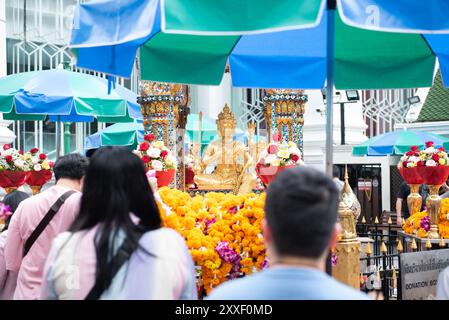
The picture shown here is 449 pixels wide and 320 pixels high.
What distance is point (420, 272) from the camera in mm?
5781

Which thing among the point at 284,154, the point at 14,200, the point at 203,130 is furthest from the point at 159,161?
the point at 203,130

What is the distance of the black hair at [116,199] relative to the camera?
2.97 meters

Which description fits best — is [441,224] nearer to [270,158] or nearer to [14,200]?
[270,158]

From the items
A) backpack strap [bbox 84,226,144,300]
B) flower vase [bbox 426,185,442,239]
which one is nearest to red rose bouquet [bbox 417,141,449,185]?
flower vase [bbox 426,185,442,239]

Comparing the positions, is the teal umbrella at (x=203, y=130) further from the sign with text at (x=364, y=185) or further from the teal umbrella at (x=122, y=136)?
the sign with text at (x=364, y=185)

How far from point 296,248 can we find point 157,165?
Answer: 18.3 feet

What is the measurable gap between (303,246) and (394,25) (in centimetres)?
223

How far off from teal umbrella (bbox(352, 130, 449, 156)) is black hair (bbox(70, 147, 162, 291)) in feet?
42.0

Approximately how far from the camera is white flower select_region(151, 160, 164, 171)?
776 cm

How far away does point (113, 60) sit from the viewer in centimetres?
566

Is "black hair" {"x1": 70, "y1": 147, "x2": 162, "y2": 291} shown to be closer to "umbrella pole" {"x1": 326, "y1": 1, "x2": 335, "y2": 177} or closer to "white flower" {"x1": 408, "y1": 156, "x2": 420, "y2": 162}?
"umbrella pole" {"x1": 326, "y1": 1, "x2": 335, "y2": 177}

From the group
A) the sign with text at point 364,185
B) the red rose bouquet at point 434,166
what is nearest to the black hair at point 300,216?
the red rose bouquet at point 434,166
